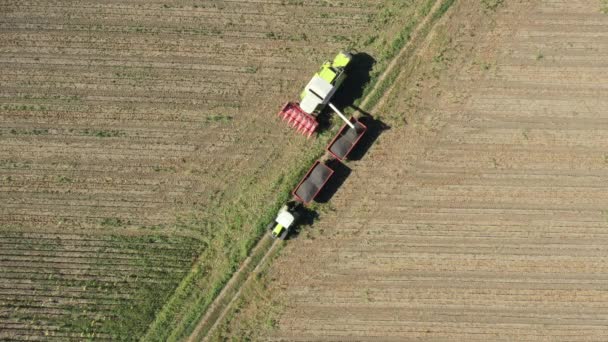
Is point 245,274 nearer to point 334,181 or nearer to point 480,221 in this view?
point 334,181

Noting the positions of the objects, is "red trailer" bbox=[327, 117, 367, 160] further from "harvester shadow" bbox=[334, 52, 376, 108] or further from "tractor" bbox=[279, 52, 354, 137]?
"harvester shadow" bbox=[334, 52, 376, 108]

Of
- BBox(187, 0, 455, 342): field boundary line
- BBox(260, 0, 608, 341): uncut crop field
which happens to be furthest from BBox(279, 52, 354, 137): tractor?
BBox(260, 0, 608, 341): uncut crop field

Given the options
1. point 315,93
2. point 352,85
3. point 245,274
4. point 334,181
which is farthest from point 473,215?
point 245,274

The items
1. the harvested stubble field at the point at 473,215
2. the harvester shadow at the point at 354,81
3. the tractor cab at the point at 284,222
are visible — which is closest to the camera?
the tractor cab at the point at 284,222

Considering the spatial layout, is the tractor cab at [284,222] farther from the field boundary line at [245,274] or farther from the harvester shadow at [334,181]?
the harvester shadow at [334,181]


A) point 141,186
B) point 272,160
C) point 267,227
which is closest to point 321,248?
point 267,227

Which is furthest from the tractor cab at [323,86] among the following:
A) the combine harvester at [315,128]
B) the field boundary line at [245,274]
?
the field boundary line at [245,274]

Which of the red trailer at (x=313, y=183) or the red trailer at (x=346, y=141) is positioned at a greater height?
the red trailer at (x=346, y=141)
